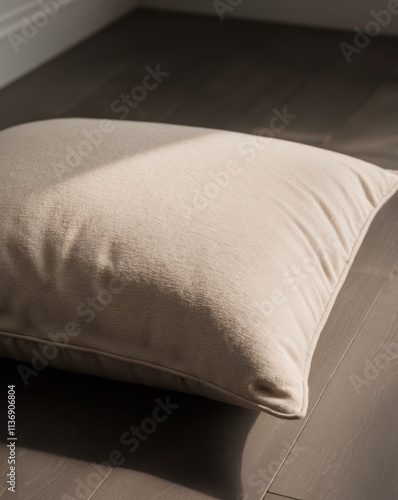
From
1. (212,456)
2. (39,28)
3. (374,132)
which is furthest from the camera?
(39,28)

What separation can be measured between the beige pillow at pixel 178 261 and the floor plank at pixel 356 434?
110mm

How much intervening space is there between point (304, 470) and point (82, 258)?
0.43 m

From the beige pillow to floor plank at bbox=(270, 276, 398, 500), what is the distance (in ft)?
0.36

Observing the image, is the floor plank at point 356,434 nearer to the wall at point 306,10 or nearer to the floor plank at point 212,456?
the floor plank at point 212,456

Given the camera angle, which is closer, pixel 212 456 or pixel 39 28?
pixel 212 456

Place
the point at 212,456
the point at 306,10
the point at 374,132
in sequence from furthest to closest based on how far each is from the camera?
the point at 306,10 → the point at 374,132 → the point at 212,456

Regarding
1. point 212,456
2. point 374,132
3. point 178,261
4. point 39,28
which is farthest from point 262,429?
point 39,28

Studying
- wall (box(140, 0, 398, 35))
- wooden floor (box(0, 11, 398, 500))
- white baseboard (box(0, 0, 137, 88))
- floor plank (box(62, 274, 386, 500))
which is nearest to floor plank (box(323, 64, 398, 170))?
wooden floor (box(0, 11, 398, 500))

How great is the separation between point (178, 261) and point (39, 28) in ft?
6.07

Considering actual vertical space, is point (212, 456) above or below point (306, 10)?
above

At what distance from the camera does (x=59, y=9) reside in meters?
2.98

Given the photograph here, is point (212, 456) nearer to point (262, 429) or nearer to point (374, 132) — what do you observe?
point (262, 429)

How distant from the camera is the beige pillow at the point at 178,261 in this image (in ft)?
4.05

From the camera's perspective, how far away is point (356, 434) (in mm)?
1288
